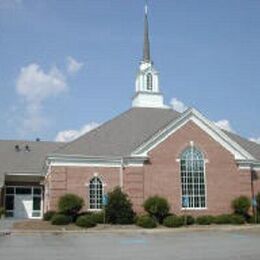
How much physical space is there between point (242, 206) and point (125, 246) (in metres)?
17.6

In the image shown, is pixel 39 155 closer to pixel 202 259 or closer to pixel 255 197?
pixel 255 197

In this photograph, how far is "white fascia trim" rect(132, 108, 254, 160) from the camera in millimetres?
39531

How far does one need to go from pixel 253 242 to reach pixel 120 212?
40.5ft

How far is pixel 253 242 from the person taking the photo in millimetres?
25422

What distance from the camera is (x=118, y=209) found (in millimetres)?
36000

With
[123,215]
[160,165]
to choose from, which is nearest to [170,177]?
[160,165]

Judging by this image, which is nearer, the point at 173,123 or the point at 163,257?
the point at 163,257

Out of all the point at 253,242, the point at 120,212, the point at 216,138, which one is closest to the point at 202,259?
the point at 253,242

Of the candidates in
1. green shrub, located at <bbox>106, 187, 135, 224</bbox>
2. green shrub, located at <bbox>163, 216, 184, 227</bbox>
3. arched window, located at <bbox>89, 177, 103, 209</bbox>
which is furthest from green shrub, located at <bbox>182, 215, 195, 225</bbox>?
arched window, located at <bbox>89, 177, 103, 209</bbox>

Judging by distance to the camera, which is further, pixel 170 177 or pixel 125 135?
pixel 125 135

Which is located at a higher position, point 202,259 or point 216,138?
point 216,138

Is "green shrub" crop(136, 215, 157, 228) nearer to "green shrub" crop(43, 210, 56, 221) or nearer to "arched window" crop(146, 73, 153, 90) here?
"green shrub" crop(43, 210, 56, 221)

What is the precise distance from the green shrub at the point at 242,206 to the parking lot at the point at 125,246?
1008 cm

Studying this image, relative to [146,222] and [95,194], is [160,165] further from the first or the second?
[146,222]
